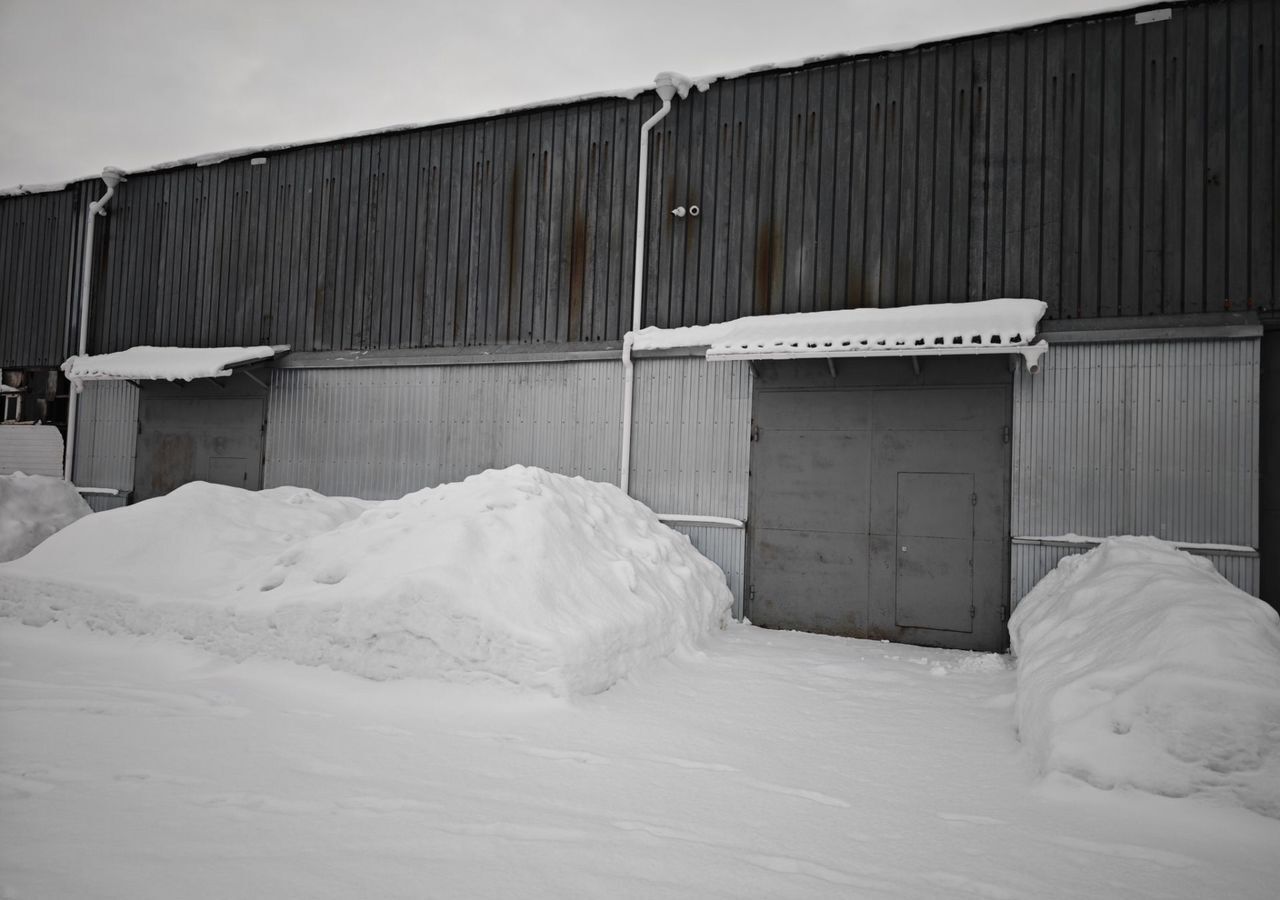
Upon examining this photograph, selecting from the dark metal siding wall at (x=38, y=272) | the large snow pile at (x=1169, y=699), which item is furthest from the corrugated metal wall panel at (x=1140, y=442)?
the dark metal siding wall at (x=38, y=272)

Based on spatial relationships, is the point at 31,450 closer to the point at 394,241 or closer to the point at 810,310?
the point at 394,241

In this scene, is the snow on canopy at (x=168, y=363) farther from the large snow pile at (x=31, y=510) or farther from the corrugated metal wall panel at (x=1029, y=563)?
the corrugated metal wall panel at (x=1029, y=563)

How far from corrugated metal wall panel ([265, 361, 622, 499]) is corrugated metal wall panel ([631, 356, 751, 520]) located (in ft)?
1.34

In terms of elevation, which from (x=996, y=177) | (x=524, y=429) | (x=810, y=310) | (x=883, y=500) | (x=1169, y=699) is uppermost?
(x=996, y=177)

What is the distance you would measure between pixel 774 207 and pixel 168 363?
9039mm

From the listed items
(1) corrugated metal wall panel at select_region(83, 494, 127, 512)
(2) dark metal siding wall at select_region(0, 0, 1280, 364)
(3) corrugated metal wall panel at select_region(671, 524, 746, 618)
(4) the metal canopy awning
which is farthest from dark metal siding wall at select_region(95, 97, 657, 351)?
(3) corrugated metal wall panel at select_region(671, 524, 746, 618)

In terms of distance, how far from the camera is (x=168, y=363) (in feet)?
35.9

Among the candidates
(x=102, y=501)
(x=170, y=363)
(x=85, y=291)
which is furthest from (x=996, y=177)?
(x=85, y=291)

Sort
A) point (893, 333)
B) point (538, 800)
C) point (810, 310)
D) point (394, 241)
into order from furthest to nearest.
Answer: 1. point (394, 241)
2. point (810, 310)
3. point (893, 333)
4. point (538, 800)

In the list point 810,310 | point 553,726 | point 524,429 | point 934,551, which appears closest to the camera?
point 553,726

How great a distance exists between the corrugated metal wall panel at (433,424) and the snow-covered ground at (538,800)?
470 cm

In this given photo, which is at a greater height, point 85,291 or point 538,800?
point 85,291

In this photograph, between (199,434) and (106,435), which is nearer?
(199,434)

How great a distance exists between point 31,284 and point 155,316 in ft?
9.85
